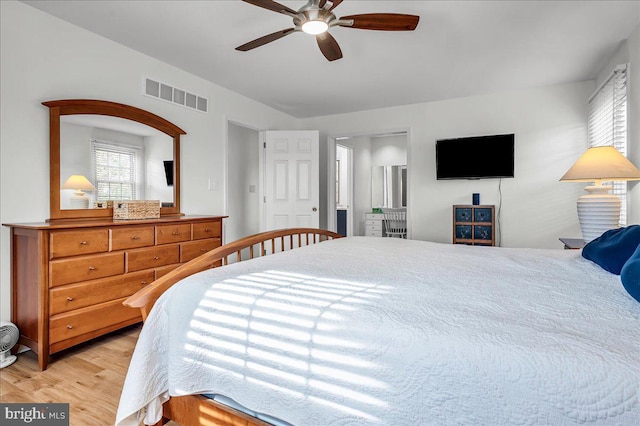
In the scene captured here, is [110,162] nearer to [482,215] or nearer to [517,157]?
[482,215]

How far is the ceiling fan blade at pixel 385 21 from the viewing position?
1976 mm

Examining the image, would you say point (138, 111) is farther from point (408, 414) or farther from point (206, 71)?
point (408, 414)

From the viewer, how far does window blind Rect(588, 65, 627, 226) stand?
285cm

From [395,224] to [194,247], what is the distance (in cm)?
473

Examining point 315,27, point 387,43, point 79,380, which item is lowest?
point 79,380

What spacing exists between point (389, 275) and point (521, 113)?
3.85 meters

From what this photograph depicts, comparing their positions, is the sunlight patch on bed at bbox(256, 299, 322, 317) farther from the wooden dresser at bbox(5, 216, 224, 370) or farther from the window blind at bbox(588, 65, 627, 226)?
the window blind at bbox(588, 65, 627, 226)

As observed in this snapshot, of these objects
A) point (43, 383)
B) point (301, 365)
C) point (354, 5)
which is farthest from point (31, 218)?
point (354, 5)

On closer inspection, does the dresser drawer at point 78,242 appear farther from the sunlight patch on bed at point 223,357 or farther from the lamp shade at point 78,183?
the sunlight patch on bed at point 223,357

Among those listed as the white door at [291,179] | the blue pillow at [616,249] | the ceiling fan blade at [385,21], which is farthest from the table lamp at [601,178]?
the white door at [291,179]

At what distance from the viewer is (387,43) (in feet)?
9.40

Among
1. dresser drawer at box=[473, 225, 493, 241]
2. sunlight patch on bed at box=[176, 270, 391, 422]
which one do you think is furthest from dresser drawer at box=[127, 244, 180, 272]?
dresser drawer at box=[473, 225, 493, 241]

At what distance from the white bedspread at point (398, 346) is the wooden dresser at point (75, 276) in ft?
4.55

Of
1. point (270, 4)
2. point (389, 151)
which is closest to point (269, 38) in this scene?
point (270, 4)
